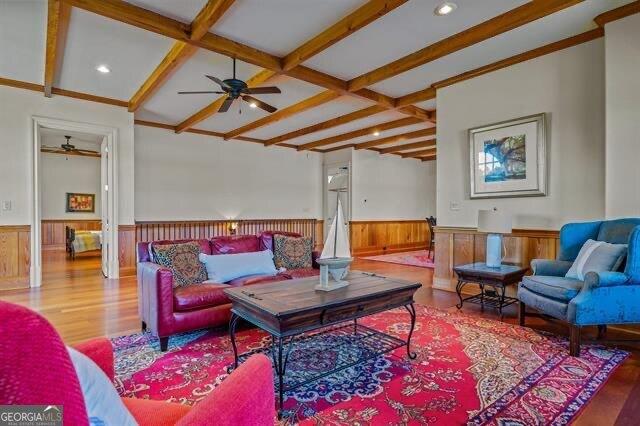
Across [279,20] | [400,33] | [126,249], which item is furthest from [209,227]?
[400,33]

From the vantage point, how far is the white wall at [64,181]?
9255 mm

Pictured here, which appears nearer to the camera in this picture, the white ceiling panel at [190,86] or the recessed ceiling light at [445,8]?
the recessed ceiling light at [445,8]

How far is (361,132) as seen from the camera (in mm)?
7234

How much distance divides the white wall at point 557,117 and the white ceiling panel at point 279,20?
224 centimetres

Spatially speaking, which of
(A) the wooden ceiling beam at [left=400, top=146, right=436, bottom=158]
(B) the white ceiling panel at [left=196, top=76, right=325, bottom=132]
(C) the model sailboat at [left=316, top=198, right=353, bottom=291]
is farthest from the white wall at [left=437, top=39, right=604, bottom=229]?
(A) the wooden ceiling beam at [left=400, top=146, right=436, bottom=158]

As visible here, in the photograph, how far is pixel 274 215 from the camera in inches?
340

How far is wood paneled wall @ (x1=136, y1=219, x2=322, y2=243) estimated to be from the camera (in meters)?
6.77

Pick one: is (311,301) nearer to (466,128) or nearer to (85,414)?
(85,414)

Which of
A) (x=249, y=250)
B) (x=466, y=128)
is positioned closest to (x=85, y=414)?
(x=249, y=250)

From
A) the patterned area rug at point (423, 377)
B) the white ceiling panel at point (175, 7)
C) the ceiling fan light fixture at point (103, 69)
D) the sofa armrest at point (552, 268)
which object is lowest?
the patterned area rug at point (423, 377)

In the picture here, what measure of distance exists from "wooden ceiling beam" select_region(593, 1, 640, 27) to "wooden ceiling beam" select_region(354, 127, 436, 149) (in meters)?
3.74

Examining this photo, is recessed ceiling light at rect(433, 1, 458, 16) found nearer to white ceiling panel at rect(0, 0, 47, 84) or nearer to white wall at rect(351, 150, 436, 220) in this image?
white ceiling panel at rect(0, 0, 47, 84)

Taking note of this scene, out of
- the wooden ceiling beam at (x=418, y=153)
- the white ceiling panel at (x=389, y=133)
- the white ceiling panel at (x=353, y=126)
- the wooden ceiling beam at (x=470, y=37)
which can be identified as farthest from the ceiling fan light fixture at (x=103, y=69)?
the wooden ceiling beam at (x=418, y=153)

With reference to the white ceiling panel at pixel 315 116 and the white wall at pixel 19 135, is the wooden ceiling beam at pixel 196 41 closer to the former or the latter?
the white ceiling panel at pixel 315 116
